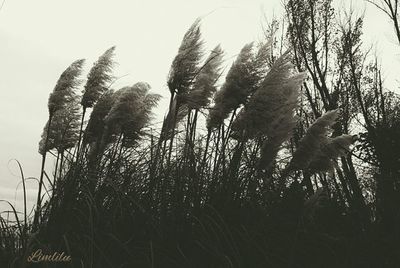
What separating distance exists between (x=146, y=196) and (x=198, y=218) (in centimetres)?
52

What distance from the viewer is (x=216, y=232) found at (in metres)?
2.99

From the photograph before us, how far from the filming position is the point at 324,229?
353 cm

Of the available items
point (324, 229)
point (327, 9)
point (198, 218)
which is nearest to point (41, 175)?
point (198, 218)

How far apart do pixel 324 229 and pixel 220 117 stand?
1348 millimetres

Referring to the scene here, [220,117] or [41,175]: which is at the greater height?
[220,117]

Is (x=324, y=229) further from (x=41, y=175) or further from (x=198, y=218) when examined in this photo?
(x=41, y=175)

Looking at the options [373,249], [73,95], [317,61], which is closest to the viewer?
[373,249]

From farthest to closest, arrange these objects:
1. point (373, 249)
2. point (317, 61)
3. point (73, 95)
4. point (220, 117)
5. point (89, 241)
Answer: point (317, 61) < point (73, 95) < point (220, 117) < point (373, 249) < point (89, 241)

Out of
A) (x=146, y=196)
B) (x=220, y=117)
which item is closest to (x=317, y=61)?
(x=220, y=117)

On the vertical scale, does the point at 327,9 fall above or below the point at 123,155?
above

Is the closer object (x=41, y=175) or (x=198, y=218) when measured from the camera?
(x=198, y=218)

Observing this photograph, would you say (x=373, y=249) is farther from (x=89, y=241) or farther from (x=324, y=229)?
(x=89, y=241)

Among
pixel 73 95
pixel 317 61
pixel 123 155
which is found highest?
pixel 317 61

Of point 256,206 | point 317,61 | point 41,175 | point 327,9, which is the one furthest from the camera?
point 327,9
